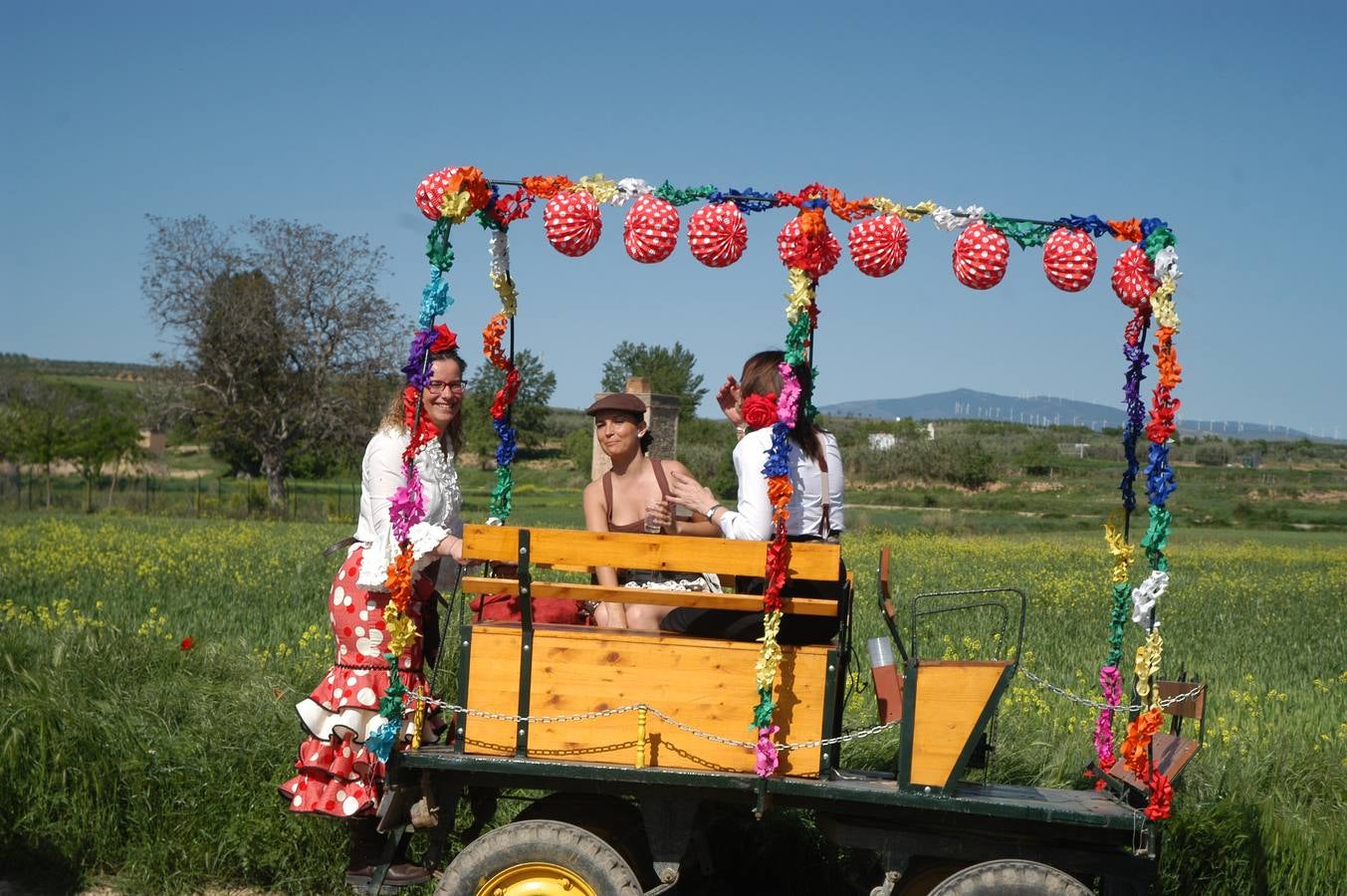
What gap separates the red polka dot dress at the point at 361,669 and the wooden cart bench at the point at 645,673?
56 centimetres

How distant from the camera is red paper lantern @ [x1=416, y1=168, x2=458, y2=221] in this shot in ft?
15.9

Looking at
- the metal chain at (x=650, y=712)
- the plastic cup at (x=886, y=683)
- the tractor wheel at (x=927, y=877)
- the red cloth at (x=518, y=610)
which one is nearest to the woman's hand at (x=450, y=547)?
the red cloth at (x=518, y=610)

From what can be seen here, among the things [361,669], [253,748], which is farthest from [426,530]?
[253,748]

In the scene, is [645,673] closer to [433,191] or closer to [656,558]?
[656,558]

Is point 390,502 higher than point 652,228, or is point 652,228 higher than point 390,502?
point 652,228

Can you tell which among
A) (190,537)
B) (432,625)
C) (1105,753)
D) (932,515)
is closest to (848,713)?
(1105,753)

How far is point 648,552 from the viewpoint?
4.58m

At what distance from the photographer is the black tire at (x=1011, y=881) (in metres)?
4.39

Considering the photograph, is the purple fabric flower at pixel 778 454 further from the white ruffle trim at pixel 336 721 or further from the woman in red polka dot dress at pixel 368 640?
the white ruffle trim at pixel 336 721

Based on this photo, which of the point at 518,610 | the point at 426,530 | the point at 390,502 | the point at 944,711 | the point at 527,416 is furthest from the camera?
the point at 527,416

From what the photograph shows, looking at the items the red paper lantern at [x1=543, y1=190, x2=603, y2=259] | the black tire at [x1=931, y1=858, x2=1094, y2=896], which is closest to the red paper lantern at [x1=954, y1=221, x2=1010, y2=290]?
the red paper lantern at [x1=543, y1=190, x2=603, y2=259]

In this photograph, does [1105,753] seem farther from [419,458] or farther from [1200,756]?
[419,458]

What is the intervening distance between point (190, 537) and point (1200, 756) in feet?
62.6

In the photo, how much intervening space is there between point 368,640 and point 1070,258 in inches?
127
